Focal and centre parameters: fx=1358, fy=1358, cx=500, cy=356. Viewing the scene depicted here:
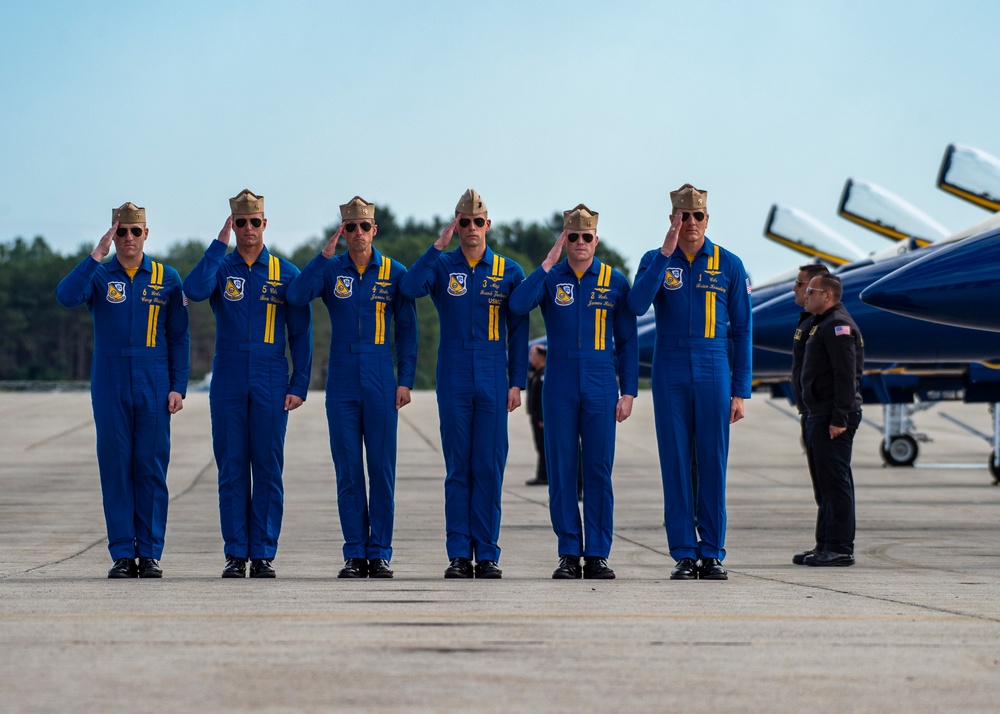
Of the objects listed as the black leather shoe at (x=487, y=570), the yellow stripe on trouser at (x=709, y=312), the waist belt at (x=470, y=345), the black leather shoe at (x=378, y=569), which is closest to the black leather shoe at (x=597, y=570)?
the black leather shoe at (x=487, y=570)

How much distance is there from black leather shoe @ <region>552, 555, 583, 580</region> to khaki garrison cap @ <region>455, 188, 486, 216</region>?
6.46 feet

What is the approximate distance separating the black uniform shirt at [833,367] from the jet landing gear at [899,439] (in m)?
14.5

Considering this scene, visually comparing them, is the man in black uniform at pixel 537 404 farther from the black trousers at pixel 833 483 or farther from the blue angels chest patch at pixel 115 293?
the blue angels chest patch at pixel 115 293

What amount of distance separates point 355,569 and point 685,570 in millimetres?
1839

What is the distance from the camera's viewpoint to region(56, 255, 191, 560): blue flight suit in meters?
7.55

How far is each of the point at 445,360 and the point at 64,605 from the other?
2494mm

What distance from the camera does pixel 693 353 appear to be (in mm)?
7590

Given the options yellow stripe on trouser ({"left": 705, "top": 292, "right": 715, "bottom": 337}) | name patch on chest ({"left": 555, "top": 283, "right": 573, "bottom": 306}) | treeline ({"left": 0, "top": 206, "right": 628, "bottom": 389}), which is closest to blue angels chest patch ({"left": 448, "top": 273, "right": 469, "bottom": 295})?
name patch on chest ({"left": 555, "top": 283, "right": 573, "bottom": 306})

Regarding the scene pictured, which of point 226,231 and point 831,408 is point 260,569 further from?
point 831,408

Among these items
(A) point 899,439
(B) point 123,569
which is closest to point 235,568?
(B) point 123,569

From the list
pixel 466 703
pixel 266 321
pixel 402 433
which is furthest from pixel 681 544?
pixel 402 433

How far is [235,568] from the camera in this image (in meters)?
7.52

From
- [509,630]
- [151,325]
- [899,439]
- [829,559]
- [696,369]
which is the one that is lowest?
[829,559]

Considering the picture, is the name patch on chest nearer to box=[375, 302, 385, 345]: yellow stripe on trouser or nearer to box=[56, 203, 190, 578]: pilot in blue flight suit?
box=[375, 302, 385, 345]: yellow stripe on trouser
